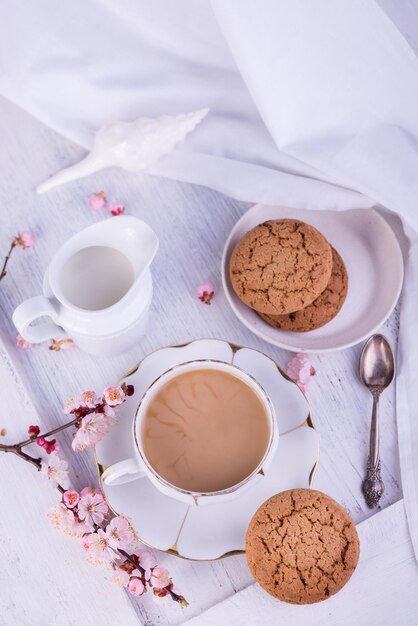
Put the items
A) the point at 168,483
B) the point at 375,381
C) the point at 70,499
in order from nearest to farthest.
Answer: the point at 168,483 → the point at 70,499 → the point at 375,381

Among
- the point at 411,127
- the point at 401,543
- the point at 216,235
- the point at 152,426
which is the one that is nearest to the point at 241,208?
the point at 216,235

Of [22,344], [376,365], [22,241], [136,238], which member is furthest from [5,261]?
[376,365]

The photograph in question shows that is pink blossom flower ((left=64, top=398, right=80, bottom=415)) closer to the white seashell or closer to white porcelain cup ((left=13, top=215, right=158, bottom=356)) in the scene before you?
white porcelain cup ((left=13, top=215, right=158, bottom=356))

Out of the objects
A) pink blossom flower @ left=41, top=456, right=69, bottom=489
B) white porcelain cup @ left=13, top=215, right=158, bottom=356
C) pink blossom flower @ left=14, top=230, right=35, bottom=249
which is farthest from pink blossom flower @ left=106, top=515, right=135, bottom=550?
pink blossom flower @ left=14, top=230, right=35, bottom=249

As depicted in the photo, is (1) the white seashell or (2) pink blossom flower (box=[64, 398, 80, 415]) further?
(1) the white seashell

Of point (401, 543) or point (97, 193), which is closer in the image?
point (401, 543)

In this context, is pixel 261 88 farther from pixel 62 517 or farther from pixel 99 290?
pixel 62 517

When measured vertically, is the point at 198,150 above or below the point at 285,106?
below

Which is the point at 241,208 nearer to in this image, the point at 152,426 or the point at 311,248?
the point at 311,248
